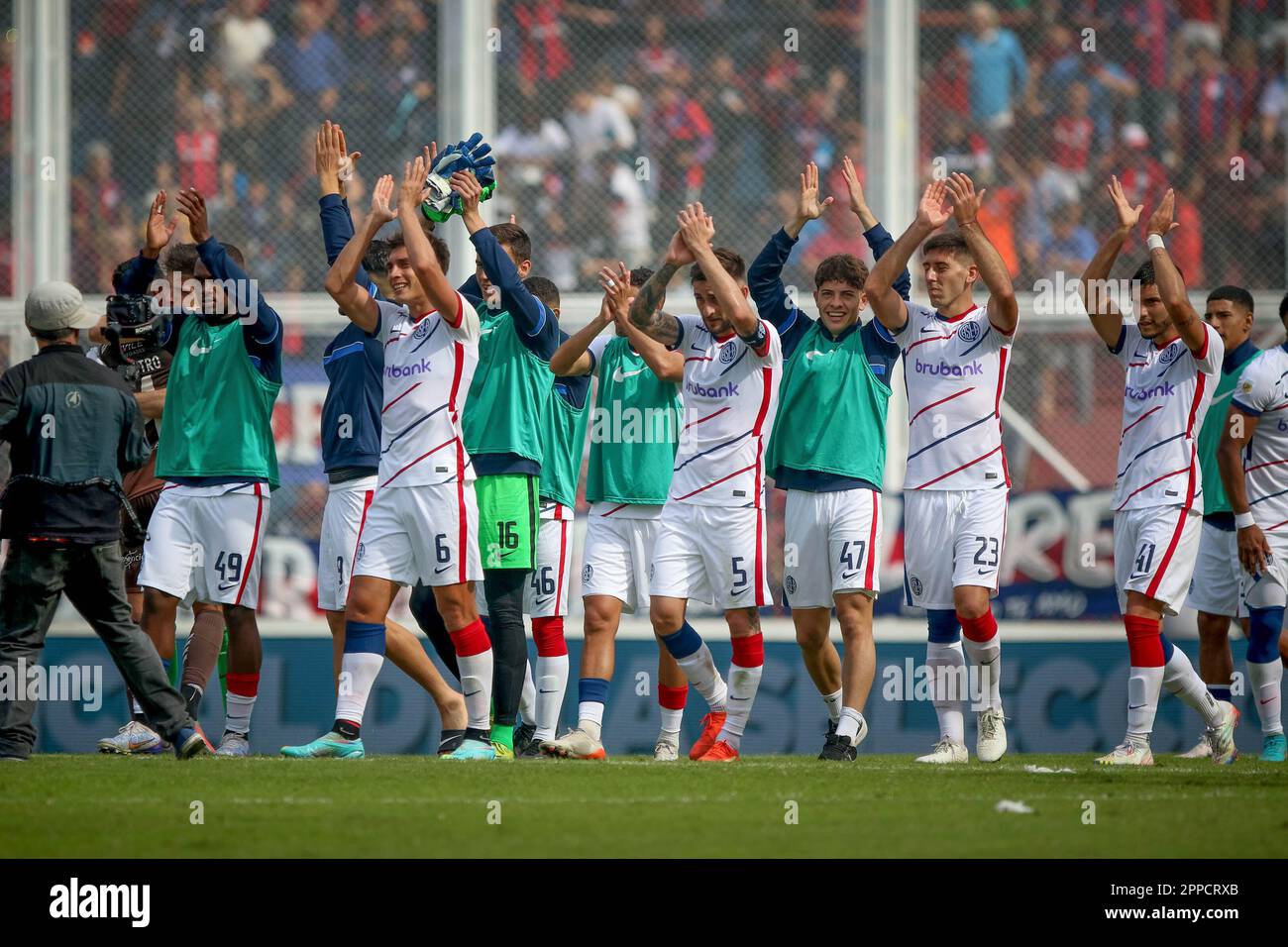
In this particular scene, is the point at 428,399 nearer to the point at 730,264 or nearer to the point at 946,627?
the point at 730,264

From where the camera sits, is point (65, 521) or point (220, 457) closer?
point (65, 521)

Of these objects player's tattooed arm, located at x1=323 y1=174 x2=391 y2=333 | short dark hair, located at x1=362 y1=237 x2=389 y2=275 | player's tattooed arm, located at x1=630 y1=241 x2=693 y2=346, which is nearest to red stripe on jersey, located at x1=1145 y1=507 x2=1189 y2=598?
player's tattooed arm, located at x1=630 y1=241 x2=693 y2=346

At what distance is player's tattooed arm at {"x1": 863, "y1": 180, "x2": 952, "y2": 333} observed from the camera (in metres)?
9.05

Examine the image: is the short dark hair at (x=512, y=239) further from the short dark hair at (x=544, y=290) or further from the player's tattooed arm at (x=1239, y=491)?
the player's tattooed arm at (x=1239, y=491)

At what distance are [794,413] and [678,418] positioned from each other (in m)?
0.92

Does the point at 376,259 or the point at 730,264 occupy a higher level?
the point at 376,259

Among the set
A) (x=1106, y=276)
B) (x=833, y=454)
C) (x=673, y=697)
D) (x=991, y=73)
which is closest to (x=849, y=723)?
(x=673, y=697)

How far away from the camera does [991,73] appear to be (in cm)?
1387

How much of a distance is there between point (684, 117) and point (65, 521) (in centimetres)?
704

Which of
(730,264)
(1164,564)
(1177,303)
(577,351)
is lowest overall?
(1164,564)

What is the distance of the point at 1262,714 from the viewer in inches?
401

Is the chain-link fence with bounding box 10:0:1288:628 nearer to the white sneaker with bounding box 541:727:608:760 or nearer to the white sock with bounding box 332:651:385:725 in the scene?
the white sneaker with bounding box 541:727:608:760

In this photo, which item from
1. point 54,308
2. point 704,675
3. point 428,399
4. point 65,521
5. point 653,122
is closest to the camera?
point 65,521
